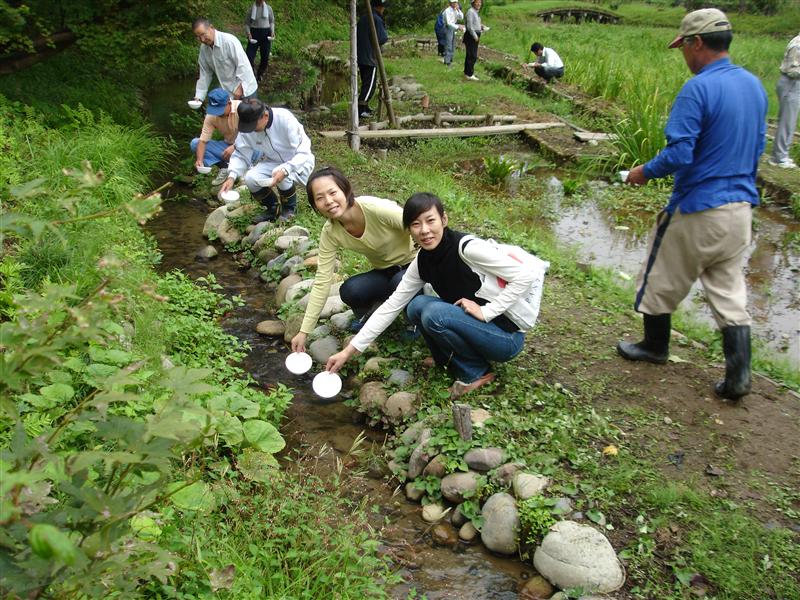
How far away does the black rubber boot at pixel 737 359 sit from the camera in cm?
355

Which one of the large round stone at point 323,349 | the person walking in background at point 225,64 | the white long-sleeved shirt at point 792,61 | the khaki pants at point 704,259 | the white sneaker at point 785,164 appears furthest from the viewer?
the white sneaker at point 785,164

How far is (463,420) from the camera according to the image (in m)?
3.33

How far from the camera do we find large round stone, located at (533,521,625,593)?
2682 millimetres

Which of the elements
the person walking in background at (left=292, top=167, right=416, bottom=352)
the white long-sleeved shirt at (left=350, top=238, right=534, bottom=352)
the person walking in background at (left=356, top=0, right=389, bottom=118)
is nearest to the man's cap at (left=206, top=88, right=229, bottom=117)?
the person walking in background at (left=292, top=167, right=416, bottom=352)

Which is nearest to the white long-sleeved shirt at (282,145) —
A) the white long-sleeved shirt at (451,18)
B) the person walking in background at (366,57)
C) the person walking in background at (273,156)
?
the person walking in background at (273,156)

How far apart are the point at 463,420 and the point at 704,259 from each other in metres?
1.56

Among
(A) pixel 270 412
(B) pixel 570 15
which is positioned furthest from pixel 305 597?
(B) pixel 570 15

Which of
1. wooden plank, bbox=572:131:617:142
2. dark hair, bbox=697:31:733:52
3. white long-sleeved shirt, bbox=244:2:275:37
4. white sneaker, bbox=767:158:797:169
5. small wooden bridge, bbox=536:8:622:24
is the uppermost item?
dark hair, bbox=697:31:733:52

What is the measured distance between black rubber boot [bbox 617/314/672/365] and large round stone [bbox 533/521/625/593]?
1.48 metres

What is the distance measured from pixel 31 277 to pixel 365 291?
2.10 meters

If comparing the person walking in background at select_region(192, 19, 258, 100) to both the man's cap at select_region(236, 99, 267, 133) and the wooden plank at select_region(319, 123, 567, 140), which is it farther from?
the wooden plank at select_region(319, 123, 567, 140)

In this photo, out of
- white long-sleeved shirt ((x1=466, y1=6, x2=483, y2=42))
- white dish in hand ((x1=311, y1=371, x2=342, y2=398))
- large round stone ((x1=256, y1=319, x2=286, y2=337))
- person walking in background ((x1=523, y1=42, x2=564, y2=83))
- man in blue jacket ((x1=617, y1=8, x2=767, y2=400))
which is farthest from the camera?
white long-sleeved shirt ((x1=466, y1=6, x2=483, y2=42))

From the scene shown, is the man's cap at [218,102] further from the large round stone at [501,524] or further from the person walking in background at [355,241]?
the large round stone at [501,524]

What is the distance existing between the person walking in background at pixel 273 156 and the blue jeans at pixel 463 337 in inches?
103
